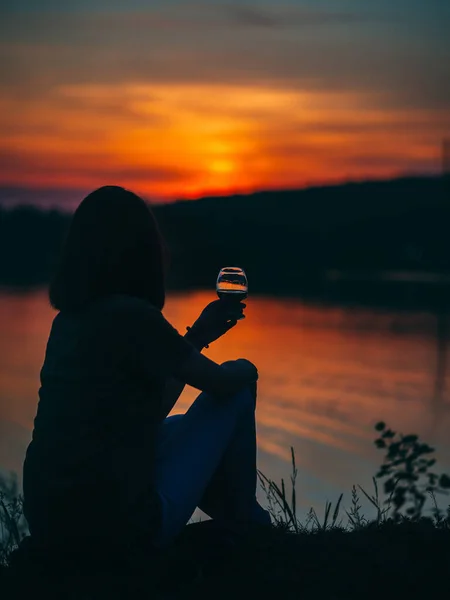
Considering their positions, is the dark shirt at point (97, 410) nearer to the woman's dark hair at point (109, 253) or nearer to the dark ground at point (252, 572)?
the woman's dark hair at point (109, 253)

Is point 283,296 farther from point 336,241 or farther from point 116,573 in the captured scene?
point 116,573

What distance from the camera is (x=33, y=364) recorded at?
778 inches

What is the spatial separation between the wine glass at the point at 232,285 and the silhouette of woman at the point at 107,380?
53 cm

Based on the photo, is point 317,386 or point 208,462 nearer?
point 208,462

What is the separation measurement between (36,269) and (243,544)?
6768 centimetres

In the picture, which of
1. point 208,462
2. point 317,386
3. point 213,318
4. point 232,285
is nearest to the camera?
point 208,462

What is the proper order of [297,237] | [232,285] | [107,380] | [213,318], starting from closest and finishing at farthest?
[107,380] → [213,318] → [232,285] → [297,237]

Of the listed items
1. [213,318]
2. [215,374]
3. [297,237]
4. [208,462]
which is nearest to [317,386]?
[213,318]

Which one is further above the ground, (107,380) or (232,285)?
(232,285)

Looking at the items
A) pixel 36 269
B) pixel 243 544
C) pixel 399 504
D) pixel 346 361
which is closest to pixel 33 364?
pixel 346 361

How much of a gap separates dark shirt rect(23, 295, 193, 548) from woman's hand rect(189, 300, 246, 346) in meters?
0.54

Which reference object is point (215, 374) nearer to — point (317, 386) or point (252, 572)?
point (252, 572)

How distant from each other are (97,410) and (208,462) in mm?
576

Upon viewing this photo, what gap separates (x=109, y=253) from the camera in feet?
8.94
